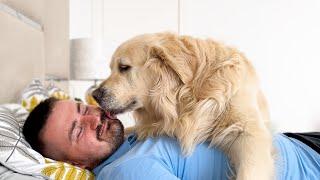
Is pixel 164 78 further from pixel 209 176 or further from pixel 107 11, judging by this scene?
pixel 107 11

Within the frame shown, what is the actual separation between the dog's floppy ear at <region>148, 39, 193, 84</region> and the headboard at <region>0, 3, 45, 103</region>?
69 centimetres

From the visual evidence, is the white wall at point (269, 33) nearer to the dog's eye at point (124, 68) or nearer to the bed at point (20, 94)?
the bed at point (20, 94)

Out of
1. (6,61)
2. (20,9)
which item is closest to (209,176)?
(6,61)

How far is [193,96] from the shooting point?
4.76 ft

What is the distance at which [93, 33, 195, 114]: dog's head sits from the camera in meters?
1.53

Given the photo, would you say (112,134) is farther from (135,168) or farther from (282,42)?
(282,42)

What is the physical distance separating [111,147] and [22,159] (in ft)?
1.17

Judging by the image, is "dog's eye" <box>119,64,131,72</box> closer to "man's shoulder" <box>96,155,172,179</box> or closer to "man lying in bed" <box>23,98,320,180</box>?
"man lying in bed" <box>23,98,320,180</box>

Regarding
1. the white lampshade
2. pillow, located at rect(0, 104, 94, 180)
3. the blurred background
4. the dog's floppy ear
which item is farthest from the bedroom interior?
pillow, located at rect(0, 104, 94, 180)

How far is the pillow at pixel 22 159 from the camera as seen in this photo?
49.8 inches

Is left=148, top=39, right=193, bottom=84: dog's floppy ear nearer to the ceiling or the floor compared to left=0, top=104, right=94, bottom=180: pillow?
nearer to the ceiling

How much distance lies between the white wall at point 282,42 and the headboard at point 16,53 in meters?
2.19

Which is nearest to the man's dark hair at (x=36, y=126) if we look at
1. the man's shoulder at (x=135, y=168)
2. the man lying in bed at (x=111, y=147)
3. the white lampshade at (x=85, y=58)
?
the man lying in bed at (x=111, y=147)

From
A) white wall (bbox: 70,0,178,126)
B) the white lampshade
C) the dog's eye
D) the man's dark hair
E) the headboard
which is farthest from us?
white wall (bbox: 70,0,178,126)
